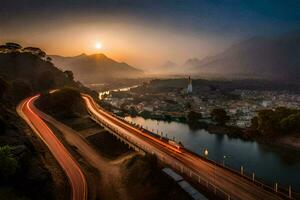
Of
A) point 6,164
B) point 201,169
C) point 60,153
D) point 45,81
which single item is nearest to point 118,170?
point 60,153

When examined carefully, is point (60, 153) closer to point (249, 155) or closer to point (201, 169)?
point (201, 169)

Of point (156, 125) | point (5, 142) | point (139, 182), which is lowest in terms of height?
point (156, 125)

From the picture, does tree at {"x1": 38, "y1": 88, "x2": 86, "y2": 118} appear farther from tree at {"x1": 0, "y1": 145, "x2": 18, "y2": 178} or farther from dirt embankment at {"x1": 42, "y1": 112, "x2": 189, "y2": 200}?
tree at {"x1": 0, "y1": 145, "x2": 18, "y2": 178}

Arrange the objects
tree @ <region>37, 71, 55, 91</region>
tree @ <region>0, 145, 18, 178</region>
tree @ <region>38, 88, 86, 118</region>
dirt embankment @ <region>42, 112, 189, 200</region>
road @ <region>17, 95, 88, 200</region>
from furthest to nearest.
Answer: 1. tree @ <region>37, 71, 55, 91</region>
2. tree @ <region>38, 88, 86, 118</region>
3. road @ <region>17, 95, 88, 200</region>
4. dirt embankment @ <region>42, 112, 189, 200</region>
5. tree @ <region>0, 145, 18, 178</region>

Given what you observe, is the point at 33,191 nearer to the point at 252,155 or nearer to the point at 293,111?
the point at 252,155

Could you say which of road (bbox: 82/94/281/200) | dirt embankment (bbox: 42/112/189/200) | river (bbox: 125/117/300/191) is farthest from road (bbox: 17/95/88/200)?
river (bbox: 125/117/300/191)

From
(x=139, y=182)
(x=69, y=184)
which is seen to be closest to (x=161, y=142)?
(x=139, y=182)

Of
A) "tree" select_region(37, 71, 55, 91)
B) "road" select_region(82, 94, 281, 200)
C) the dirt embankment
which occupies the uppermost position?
"tree" select_region(37, 71, 55, 91)
